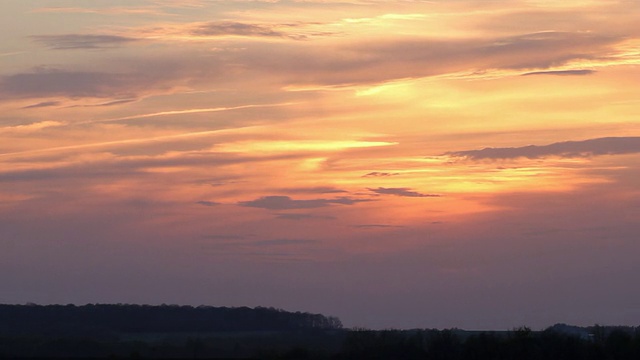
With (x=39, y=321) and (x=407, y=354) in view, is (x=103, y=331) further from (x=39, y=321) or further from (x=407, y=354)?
(x=407, y=354)

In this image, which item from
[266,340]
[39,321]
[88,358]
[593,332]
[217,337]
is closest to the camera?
[88,358]

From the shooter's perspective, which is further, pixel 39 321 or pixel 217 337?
pixel 39 321

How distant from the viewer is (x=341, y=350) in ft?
199

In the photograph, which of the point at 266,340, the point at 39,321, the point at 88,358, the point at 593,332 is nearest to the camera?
the point at 88,358

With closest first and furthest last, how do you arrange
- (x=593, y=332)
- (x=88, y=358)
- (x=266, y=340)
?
(x=88, y=358) < (x=593, y=332) < (x=266, y=340)

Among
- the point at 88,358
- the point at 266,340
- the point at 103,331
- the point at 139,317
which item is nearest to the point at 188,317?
the point at 139,317

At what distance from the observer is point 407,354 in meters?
58.7


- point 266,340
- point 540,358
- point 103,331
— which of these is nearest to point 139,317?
point 103,331

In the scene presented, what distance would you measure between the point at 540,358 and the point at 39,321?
54.3 meters

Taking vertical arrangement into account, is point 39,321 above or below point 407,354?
above

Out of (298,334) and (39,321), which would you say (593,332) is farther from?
(39,321)

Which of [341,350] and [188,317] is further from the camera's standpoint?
[188,317]

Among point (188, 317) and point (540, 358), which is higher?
point (188, 317)

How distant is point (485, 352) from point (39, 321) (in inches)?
2032
